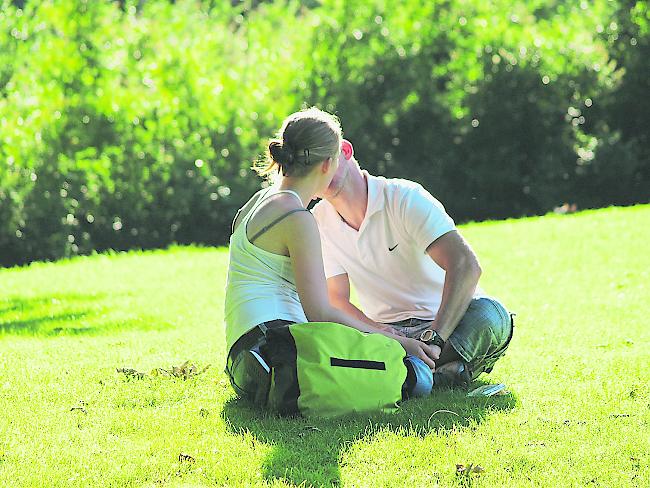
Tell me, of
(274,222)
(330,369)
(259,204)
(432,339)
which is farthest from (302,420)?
(259,204)

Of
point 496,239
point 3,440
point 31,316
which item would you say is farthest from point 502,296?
point 3,440

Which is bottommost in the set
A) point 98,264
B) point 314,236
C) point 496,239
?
point 98,264

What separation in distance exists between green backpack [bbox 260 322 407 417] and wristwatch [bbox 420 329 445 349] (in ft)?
1.05

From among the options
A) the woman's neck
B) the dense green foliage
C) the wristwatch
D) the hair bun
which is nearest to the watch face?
the wristwatch

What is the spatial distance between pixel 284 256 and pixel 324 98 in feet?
38.7

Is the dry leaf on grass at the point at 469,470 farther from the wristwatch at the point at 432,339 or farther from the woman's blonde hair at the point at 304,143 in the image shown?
the woman's blonde hair at the point at 304,143

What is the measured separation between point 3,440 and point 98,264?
843cm

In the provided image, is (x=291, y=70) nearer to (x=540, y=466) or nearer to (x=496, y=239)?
(x=496, y=239)

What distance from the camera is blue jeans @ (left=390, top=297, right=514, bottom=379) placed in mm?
4902

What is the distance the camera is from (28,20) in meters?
14.4

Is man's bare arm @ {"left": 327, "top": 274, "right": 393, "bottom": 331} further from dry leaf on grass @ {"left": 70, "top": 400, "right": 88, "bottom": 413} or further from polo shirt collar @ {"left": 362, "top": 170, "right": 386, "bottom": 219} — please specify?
dry leaf on grass @ {"left": 70, "top": 400, "right": 88, "bottom": 413}

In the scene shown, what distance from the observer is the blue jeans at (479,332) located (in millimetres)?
4902

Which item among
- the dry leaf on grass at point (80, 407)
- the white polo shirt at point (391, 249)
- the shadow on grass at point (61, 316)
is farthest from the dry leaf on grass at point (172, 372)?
the shadow on grass at point (61, 316)

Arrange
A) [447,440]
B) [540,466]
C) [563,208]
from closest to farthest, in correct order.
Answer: [540,466], [447,440], [563,208]
